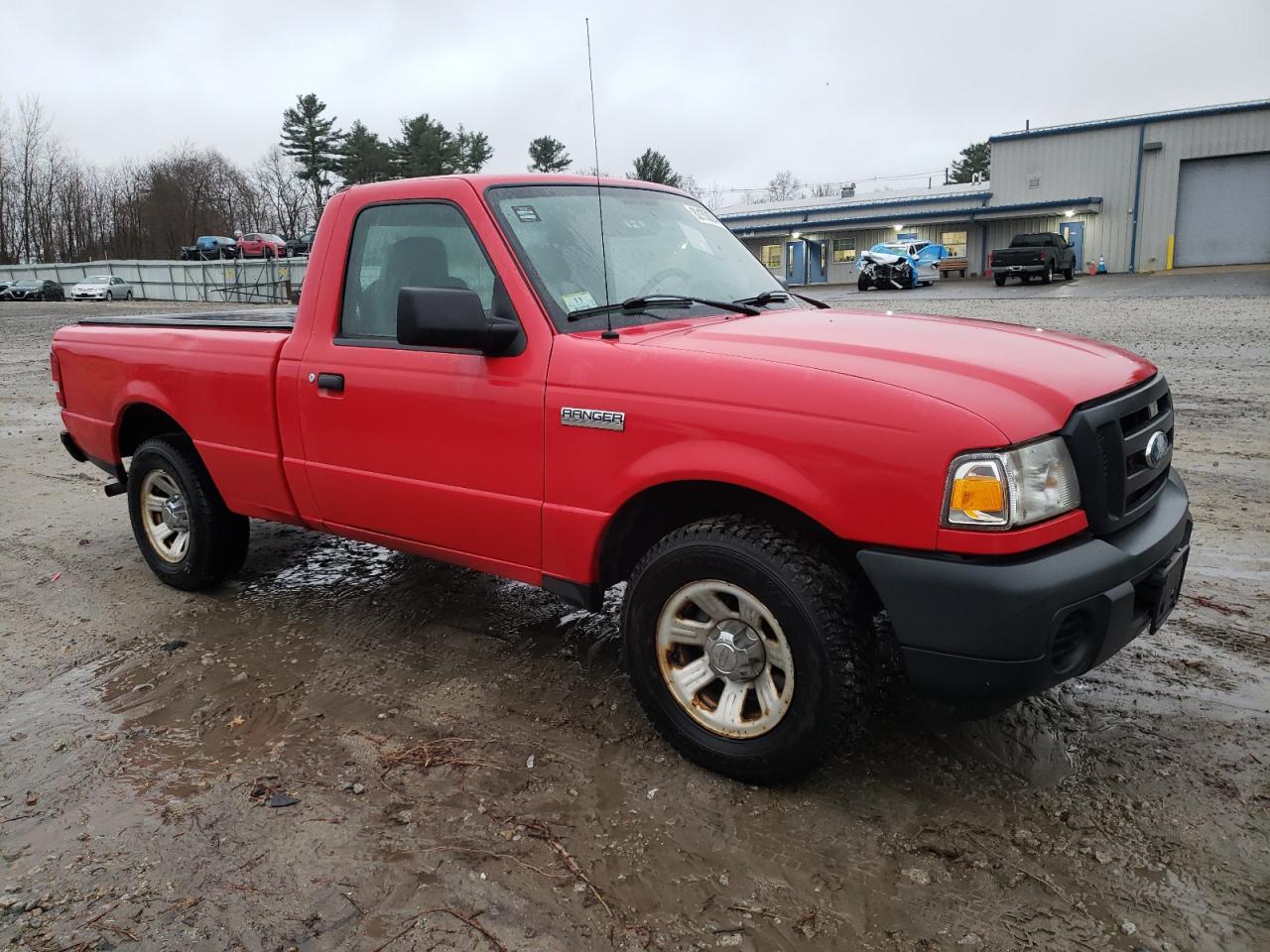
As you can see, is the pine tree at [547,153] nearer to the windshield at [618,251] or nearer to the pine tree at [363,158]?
the pine tree at [363,158]

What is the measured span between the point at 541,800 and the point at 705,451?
1.23 m

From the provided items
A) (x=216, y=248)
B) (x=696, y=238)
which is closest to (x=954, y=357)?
(x=696, y=238)

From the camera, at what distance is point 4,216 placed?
7506 centimetres

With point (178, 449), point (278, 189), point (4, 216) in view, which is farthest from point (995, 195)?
point (4, 216)

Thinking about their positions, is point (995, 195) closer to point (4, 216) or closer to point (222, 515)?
point (222, 515)

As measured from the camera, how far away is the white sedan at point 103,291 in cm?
4447

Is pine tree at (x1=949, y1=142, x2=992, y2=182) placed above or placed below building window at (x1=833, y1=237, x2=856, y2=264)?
above

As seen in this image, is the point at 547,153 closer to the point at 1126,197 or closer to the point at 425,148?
the point at 425,148

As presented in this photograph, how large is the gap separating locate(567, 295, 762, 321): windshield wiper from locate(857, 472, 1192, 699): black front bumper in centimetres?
138

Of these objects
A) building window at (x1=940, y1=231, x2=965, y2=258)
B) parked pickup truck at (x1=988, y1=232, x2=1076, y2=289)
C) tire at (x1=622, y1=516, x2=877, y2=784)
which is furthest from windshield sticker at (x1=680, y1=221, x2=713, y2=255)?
building window at (x1=940, y1=231, x2=965, y2=258)

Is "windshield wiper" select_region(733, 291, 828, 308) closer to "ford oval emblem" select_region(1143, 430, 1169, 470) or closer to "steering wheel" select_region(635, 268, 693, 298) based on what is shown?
"steering wheel" select_region(635, 268, 693, 298)

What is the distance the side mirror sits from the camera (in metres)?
3.05

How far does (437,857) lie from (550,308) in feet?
6.08

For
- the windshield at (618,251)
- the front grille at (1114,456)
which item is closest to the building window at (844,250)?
the windshield at (618,251)
